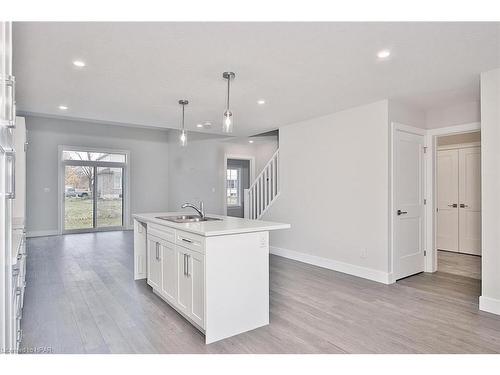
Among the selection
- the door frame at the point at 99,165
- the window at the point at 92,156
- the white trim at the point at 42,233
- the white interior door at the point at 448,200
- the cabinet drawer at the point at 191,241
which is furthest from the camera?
the window at the point at 92,156

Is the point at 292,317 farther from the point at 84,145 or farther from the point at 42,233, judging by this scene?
the point at 84,145

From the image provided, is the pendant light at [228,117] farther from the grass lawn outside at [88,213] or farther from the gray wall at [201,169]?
the grass lawn outside at [88,213]

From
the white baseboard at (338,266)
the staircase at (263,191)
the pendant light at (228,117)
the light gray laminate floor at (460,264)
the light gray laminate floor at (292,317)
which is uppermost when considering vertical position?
the pendant light at (228,117)

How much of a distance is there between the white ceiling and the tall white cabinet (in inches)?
85.9

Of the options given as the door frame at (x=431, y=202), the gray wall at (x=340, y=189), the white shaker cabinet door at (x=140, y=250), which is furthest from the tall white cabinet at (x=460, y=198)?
the white shaker cabinet door at (x=140, y=250)

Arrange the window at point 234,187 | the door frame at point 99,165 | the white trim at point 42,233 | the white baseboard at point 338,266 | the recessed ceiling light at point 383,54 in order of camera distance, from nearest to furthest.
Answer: the recessed ceiling light at point 383,54 → the white baseboard at point 338,266 → the white trim at point 42,233 → the door frame at point 99,165 → the window at point 234,187

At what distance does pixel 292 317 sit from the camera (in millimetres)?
2928

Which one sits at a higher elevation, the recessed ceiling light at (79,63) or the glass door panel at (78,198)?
the recessed ceiling light at (79,63)

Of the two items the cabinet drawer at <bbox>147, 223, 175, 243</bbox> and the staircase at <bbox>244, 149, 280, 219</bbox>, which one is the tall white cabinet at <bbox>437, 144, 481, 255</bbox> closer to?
the staircase at <bbox>244, 149, 280, 219</bbox>

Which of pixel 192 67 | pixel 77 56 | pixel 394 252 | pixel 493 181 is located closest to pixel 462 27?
pixel 493 181

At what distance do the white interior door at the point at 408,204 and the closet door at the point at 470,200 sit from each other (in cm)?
188

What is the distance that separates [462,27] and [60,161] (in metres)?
8.33

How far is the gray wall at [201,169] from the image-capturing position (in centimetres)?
885

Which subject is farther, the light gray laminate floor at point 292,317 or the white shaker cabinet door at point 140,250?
the white shaker cabinet door at point 140,250
